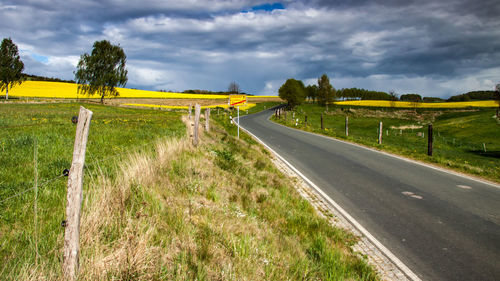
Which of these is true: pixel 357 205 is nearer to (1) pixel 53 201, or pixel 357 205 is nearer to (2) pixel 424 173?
(2) pixel 424 173

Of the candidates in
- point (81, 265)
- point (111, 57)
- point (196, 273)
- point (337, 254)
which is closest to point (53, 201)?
point (81, 265)

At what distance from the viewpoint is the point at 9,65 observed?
2522 inches

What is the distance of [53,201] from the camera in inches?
173

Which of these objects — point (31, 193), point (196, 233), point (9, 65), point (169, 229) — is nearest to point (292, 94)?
point (9, 65)

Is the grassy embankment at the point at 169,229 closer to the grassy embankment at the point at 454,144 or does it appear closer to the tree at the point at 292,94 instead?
the grassy embankment at the point at 454,144

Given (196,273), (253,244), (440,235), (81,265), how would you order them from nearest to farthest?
(81,265)
(196,273)
(253,244)
(440,235)

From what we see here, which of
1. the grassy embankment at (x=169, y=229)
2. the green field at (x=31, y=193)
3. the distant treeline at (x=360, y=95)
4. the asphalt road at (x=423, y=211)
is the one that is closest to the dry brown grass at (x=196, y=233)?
the grassy embankment at (x=169, y=229)

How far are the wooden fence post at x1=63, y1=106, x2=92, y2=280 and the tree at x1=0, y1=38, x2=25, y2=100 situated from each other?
7581 cm

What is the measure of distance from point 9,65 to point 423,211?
8207 centimetres

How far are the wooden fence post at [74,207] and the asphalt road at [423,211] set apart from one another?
441 cm

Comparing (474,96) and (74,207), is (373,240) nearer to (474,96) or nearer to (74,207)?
(74,207)

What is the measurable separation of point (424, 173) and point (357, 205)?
4.60 metres

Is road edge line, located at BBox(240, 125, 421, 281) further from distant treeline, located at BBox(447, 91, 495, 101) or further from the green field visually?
distant treeline, located at BBox(447, 91, 495, 101)

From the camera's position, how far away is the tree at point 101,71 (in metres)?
61.2
